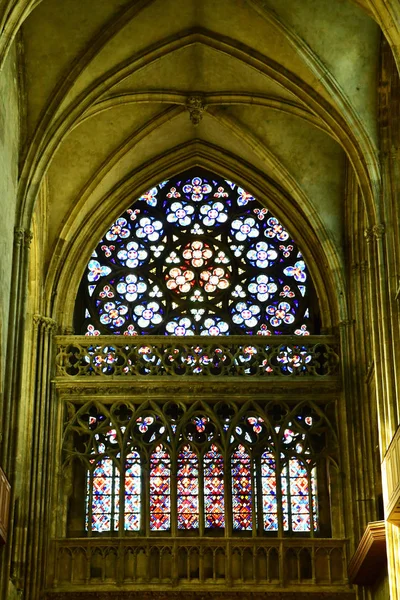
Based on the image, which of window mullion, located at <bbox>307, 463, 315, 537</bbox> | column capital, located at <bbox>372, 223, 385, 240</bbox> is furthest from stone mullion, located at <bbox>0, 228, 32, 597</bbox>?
column capital, located at <bbox>372, 223, 385, 240</bbox>

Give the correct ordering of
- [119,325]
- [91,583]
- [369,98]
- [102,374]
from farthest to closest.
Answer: [119,325] → [102,374] → [91,583] → [369,98]

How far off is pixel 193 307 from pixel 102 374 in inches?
103

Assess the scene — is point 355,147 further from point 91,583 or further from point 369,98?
point 91,583

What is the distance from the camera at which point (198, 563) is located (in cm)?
2050

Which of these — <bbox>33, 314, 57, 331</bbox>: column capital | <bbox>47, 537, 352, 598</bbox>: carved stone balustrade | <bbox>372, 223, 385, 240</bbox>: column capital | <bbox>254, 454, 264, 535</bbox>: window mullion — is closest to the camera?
<bbox>372, 223, 385, 240</bbox>: column capital

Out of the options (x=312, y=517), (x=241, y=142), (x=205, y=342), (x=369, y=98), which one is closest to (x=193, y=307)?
(x=205, y=342)

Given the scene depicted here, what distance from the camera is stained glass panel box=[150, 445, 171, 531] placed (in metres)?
21.2

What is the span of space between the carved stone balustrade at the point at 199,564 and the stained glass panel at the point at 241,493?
2.44 feet

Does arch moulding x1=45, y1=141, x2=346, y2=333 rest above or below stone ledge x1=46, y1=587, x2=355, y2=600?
above

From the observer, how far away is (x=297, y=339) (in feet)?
72.3

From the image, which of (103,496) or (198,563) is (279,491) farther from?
(103,496)

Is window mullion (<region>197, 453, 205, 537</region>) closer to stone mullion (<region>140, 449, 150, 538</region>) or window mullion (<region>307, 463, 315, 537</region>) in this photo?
stone mullion (<region>140, 449, 150, 538</region>)

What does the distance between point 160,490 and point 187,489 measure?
19.2 inches

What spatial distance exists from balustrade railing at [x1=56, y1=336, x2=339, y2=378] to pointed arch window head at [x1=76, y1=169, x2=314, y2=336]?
0.98 meters
